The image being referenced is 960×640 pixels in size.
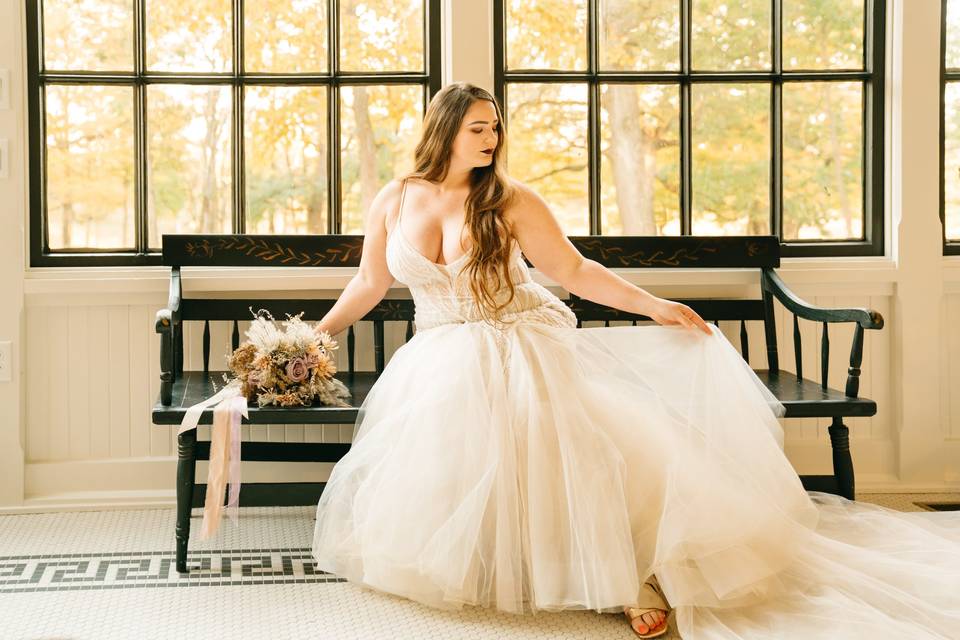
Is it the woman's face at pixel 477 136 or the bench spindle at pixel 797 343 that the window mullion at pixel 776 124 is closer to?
the bench spindle at pixel 797 343

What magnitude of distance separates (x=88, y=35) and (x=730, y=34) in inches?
101

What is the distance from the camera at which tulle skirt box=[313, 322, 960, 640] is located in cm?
258

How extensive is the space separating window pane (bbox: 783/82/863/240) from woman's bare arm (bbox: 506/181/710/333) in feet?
4.29

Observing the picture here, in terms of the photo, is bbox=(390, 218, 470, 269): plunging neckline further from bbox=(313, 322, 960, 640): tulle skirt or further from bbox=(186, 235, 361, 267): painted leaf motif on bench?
bbox=(186, 235, 361, 267): painted leaf motif on bench

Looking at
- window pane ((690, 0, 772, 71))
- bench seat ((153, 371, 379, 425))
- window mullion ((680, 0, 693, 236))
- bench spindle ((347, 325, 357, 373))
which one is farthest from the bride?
window pane ((690, 0, 772, 71))

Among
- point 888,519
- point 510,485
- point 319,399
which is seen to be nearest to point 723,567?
point 510,485

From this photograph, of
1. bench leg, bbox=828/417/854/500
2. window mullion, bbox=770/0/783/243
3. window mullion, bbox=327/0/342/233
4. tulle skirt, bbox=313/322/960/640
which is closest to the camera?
tulle skirt, bbox=313/322/960/640

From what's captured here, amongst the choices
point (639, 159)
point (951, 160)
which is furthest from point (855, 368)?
A: point (951, 160)

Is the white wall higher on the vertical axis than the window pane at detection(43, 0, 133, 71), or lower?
lower

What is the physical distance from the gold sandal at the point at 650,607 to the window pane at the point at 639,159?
1.78m

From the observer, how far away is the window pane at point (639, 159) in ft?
13.4

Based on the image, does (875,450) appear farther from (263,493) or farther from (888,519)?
(263,493)

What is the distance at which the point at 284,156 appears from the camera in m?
3.98

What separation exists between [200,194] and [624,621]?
92.7 inches
